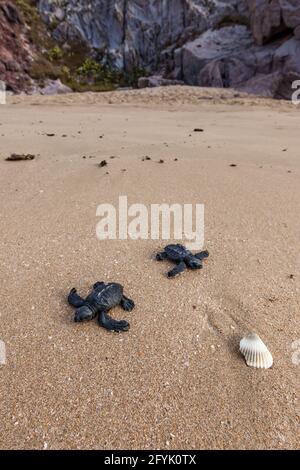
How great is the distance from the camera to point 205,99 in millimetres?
12891

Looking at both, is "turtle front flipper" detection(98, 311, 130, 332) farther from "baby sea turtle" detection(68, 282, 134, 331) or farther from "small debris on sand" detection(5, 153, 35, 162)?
"small debris on sand" detection(5, 153, 35, 162)

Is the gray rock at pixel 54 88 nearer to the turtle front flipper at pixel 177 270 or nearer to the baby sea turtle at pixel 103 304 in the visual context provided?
the turtle front flipper at pixel 177 270

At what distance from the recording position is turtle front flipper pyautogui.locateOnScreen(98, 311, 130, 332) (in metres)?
1.72

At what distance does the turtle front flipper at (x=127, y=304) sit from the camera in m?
1.86

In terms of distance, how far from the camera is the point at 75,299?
1897mm

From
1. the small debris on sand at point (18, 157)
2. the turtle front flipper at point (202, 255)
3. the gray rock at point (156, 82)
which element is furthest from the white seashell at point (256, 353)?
the gray rock at point (156, 82)

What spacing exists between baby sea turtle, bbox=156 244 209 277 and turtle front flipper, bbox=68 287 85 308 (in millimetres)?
631

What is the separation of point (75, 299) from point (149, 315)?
1.50 ft

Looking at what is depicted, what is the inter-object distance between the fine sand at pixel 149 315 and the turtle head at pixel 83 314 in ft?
0.16

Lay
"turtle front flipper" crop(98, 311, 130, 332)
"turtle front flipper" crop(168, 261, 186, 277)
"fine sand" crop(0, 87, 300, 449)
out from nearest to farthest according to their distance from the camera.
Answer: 1. "fine sand" crop(0, 87, 300, 449)
2. "turtle front flipper" crop(98, 311, 130, 332)
3. "turtle front flipper" crop(168, 261, 186, 277)

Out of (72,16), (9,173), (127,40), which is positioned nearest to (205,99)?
(9,173)

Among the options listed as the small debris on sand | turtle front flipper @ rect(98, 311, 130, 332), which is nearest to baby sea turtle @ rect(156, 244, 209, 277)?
turtle front flipper @ rect(98, 311, 130, 332)

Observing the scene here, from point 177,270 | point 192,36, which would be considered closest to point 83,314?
point 177,270
